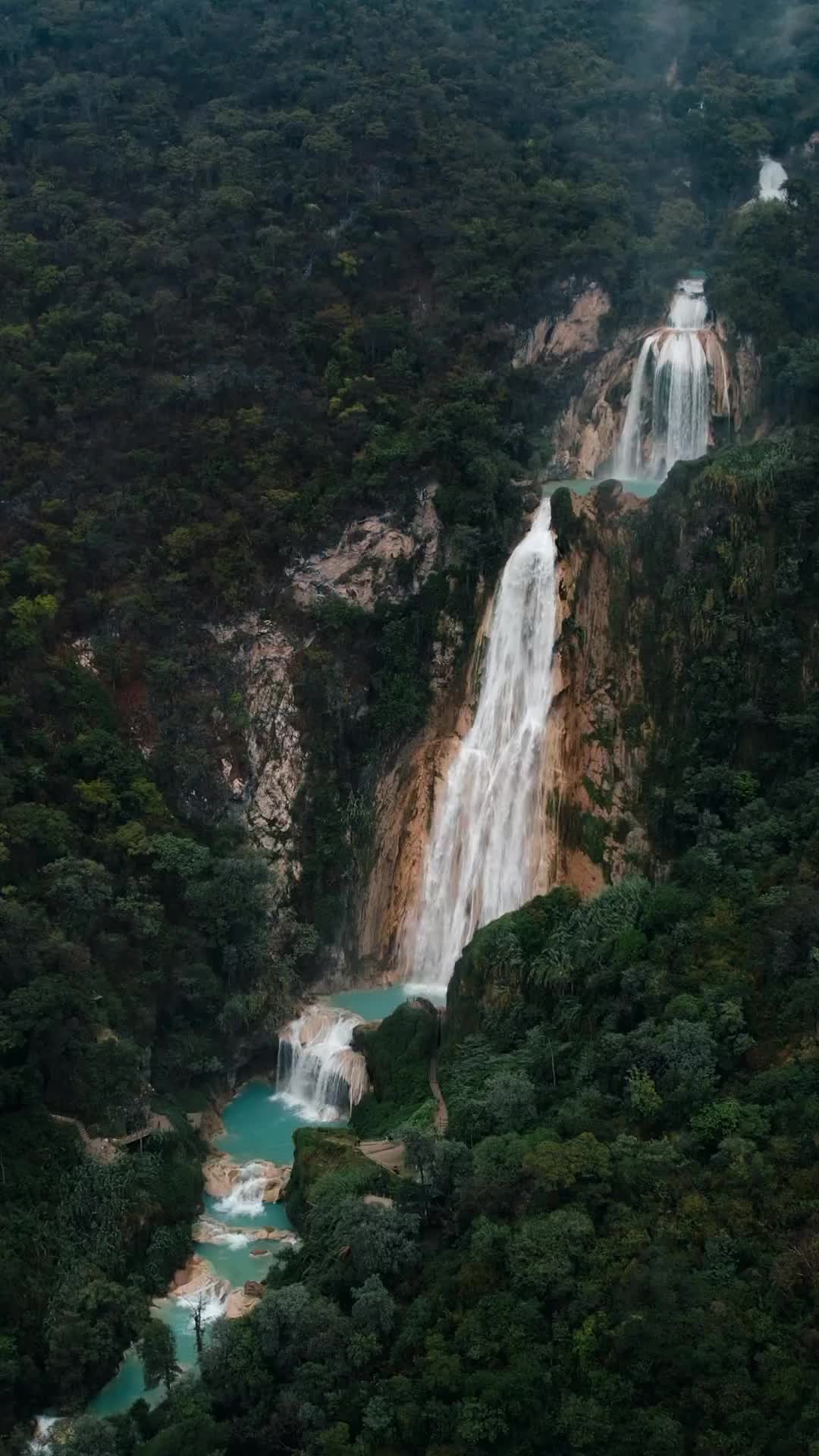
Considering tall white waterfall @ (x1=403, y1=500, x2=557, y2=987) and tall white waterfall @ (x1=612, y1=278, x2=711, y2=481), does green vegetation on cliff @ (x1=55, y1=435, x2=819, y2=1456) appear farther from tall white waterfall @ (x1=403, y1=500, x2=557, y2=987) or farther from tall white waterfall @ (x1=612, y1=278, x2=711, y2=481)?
tall white waterfall @ (x1=612, y1=278, x2=711, y2=481)

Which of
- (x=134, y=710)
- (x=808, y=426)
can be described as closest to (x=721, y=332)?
(x=808, y=426)

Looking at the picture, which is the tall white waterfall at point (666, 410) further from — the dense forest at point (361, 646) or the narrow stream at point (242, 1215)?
the narrow stream at point (242, 1215)

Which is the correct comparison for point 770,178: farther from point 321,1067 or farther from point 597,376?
point 321,1067

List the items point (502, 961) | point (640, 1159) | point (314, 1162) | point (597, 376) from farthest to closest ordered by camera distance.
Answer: point (597, 376) → point (502, 961) → point (314, 1162) → point (640, 1159)

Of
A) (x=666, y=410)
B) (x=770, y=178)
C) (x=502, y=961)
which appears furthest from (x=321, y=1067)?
(x=770, y=178)

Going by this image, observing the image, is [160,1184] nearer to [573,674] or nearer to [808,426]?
[573,674]
